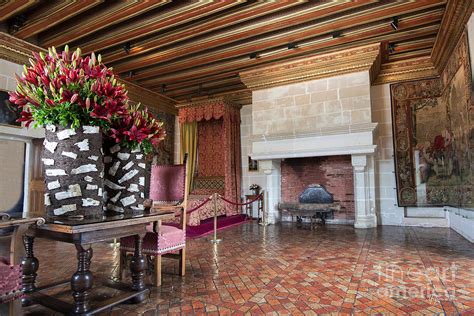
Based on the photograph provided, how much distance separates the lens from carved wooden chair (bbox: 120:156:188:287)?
2.77 meters

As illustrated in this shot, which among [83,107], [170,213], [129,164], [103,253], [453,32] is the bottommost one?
[103,253]

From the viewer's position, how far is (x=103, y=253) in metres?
4.00

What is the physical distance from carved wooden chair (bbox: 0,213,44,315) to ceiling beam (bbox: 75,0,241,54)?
393 cm

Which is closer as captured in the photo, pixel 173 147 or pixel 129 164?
pixel 129 164

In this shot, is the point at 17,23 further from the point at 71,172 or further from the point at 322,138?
the point at 322,138

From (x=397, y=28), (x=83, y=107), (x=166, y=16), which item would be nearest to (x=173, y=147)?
(x=166, y=16)

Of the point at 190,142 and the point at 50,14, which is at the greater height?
the point at 50,14

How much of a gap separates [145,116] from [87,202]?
0.79m

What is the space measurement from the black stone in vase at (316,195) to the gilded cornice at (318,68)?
2654 millimetres

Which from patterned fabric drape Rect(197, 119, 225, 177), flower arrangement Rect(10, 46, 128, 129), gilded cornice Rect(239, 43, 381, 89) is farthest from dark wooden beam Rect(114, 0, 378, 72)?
flower arrangement Rect(10, 46, 128, 129)

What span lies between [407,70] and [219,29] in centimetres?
444

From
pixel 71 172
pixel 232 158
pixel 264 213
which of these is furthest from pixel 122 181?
pixel 232 158

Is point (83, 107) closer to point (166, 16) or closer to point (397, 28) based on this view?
point (166, 16)

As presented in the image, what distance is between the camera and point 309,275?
2.99 m
